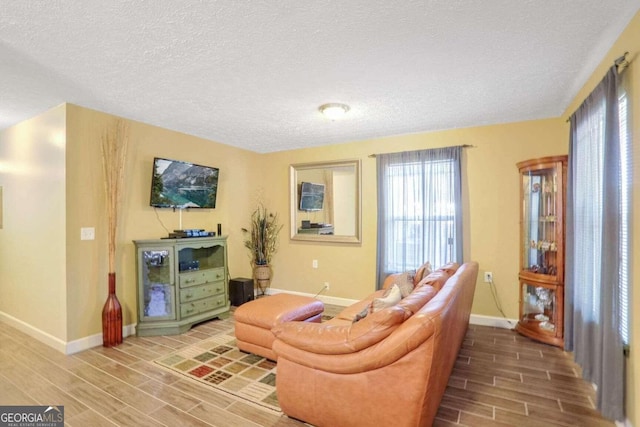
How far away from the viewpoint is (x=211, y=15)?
70.4 inches

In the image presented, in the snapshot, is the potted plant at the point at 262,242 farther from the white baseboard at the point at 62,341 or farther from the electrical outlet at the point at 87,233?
the electrical outlet at the point at 87,233

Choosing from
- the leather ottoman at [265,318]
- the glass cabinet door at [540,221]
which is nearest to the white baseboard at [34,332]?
the leather ottoman at [265,318]

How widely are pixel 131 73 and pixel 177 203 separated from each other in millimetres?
1854

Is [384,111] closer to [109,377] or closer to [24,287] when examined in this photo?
[109,377]

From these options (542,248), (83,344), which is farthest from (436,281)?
(83,344)

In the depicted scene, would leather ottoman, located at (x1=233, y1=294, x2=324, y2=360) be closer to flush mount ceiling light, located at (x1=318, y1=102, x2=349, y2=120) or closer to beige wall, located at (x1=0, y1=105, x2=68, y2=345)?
beige wall, located at (x1=0, y1=105, x2=68, y2=345)

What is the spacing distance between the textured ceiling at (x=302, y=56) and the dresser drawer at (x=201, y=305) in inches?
88.4

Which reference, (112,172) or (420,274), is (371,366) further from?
(112,172)

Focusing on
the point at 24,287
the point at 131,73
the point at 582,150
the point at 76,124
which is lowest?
the point at 24,287

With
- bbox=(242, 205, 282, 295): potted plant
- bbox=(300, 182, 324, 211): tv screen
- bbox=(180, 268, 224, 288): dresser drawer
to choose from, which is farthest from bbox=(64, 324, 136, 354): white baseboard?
bbox=(300, 182, 324, 211): tv screen

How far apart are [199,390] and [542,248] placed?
3.62m

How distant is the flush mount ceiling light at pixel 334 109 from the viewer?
3.17 metres

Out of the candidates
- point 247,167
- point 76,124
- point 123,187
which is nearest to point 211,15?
point 76,124

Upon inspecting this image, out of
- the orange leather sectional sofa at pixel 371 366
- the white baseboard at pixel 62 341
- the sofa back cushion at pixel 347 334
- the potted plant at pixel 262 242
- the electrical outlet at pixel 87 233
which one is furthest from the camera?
the potted plant at pixel 262 242
